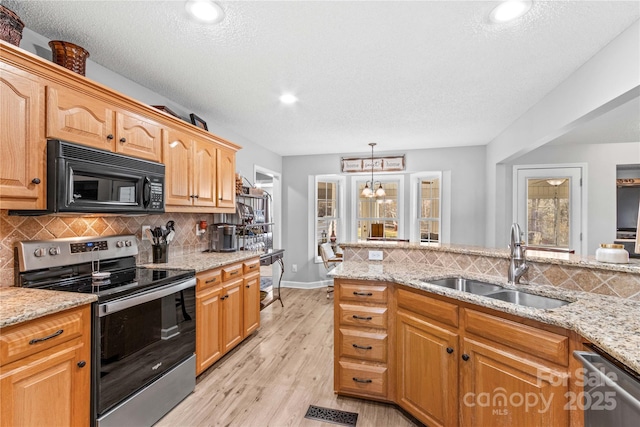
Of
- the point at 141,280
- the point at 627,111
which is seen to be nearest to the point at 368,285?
the point at 141,280

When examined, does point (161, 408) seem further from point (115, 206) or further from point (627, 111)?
point (627, 111)

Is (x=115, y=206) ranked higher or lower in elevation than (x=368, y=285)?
higher

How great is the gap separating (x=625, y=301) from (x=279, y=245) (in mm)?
4674

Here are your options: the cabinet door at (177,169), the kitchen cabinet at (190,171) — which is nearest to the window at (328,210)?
the kitchen cabinet at (190,171)

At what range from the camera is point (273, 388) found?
244cm

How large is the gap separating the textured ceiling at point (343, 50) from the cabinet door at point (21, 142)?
1.62ft

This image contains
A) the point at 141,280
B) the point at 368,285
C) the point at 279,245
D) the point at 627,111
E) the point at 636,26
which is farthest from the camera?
the point at 279,245

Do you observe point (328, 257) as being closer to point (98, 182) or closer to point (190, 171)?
point (190, 171)

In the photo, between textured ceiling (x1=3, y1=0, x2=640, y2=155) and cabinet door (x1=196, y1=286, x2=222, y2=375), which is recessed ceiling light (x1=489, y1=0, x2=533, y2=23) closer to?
textured ceiling (x1=3, y1=0, x2=640, y2=155)

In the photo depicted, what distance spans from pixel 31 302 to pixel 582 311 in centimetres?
257

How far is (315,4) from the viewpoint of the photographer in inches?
65.3

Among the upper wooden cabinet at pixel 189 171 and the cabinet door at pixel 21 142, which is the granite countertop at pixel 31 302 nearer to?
the cabinet door at pixel 21 142

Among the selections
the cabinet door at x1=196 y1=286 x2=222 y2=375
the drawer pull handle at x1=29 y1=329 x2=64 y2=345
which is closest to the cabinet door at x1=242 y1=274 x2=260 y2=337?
the cabinet door at x1=196 y1=286 x2=222 y2=375

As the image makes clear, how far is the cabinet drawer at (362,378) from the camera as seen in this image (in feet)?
7.10
